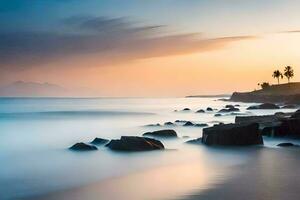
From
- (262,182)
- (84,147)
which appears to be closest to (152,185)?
(262,182)

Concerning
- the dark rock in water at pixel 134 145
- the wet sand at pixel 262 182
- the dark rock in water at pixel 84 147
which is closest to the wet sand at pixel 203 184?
the wet sand at pixel 262 182

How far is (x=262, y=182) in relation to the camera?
1794cm

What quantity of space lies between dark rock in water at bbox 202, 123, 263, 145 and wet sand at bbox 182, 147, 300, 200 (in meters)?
5.59

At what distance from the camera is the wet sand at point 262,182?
15462 millimetres

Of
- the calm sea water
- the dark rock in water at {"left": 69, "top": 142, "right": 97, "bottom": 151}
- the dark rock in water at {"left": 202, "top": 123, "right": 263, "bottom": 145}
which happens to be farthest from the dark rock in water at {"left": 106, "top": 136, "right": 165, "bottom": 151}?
the dark rock in water at {"left": 202, "top": 123, "right": 263, "bottom": 145}

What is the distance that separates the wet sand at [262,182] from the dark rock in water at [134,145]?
23.4ft

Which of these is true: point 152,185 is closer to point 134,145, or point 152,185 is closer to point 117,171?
point 117,171

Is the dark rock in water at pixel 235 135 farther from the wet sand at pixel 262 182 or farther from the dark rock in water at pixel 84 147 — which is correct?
the dark rock in water at pixel 84 147

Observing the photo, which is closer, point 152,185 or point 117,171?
point 152,185

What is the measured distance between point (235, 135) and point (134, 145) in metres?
7.80

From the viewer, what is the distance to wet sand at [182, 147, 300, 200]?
50.7 ft

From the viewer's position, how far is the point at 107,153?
1134 inches

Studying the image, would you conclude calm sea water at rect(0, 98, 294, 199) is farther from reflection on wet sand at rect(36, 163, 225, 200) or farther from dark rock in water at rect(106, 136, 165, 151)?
dark rock in water at rect(106, 136, 165, 151)

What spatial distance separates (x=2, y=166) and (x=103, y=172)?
6.69m
